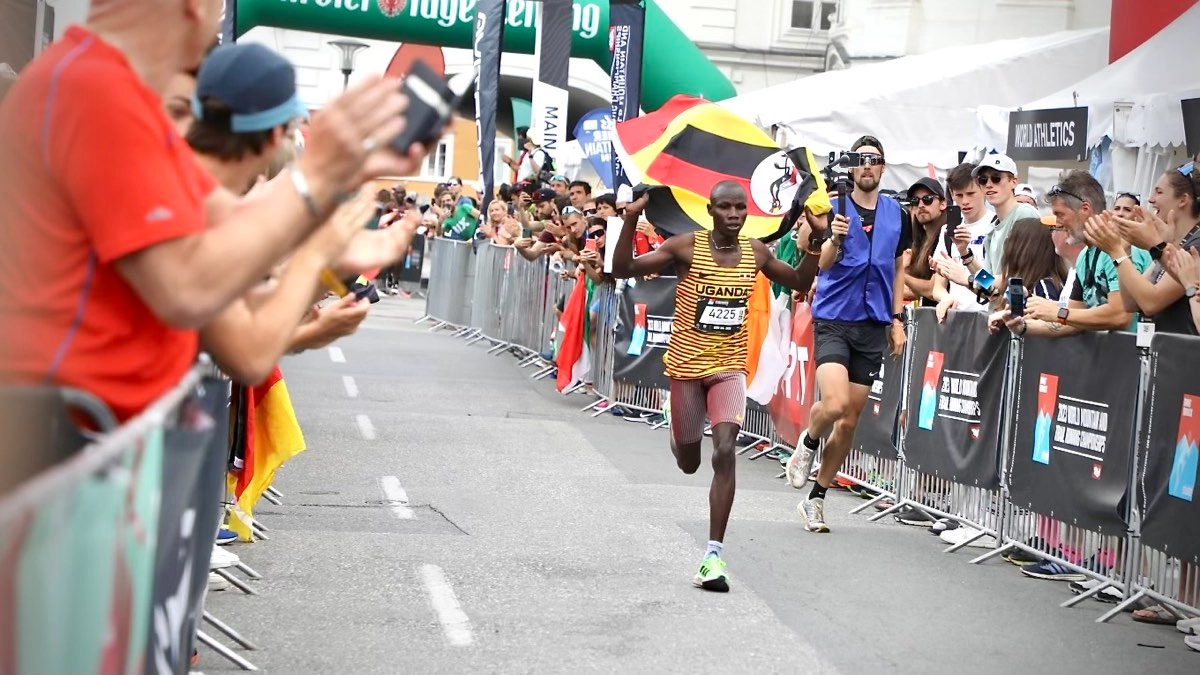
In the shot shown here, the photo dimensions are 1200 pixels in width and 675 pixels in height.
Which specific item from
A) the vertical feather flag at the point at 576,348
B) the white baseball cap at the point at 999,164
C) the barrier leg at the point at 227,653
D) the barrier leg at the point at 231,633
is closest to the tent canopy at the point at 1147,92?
the white baseball cap at the point at 999,164

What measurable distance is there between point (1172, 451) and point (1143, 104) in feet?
22.5

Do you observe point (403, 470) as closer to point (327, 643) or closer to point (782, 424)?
point (782, 424)

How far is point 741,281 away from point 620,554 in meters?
1.63

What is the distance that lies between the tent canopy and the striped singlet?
6013 millimetres

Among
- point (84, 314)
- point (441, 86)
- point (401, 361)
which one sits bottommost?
point (401, 361)

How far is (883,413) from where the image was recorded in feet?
39.9

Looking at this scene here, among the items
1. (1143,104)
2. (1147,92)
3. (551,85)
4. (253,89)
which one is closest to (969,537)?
(1143,104)

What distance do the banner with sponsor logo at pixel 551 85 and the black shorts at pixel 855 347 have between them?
12.1 m

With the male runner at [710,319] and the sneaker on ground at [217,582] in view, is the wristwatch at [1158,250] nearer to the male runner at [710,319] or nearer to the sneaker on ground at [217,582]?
the male runner at [710,319]

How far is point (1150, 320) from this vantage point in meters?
8.85

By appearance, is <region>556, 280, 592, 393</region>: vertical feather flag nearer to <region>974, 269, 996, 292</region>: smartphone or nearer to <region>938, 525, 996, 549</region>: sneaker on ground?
<region>938, 525, 996, 549</region>: sneaker on ground

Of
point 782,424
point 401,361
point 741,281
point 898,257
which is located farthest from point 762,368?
point 401,361

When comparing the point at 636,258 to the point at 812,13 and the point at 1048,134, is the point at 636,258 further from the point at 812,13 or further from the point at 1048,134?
the point at 812,13

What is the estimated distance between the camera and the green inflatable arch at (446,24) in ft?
86.3
